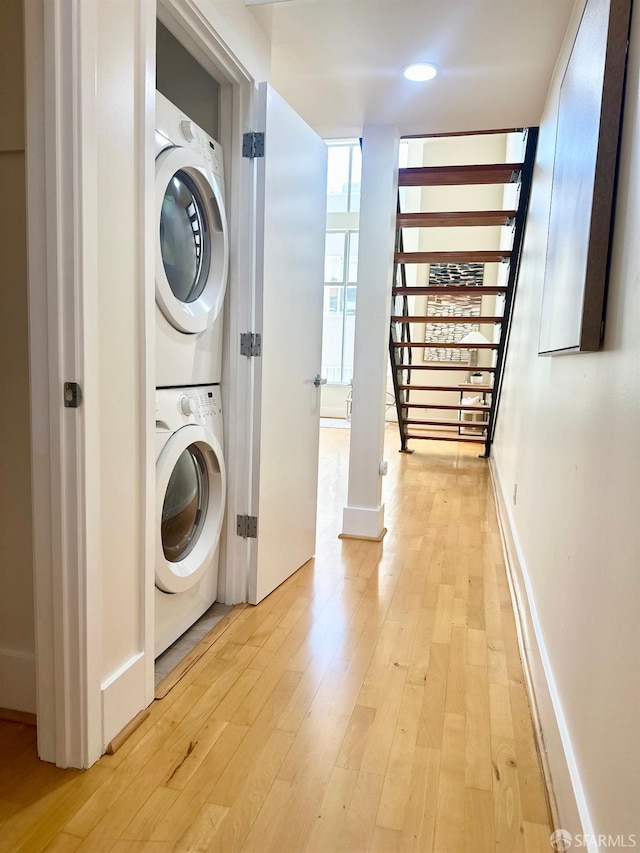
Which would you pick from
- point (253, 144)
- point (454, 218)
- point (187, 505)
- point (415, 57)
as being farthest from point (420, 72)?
point (187, 505)

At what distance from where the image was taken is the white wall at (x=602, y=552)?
Answer: 866 mm

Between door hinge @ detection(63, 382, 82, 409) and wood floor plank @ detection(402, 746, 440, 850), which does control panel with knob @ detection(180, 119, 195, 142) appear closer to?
door hinge @ detection(63, 382, 82, 409)

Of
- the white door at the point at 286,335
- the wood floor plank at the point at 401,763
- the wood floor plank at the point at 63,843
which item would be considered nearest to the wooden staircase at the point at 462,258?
the white door at the point at 286,335

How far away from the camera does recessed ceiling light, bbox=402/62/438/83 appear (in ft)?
7.54

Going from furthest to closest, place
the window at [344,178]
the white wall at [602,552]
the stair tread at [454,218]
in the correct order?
the window at [344,178], the stair tread at [454,218], the white wall at [602,552]

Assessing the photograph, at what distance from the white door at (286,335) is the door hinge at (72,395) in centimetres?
97

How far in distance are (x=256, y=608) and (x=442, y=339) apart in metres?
6.83

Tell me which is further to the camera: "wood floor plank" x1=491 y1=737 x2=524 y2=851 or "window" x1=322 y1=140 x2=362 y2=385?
"window" x1=322 y1=140 x2=362 y2=385

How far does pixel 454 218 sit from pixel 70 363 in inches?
129

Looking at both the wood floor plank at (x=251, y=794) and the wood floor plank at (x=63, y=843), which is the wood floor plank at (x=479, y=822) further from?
the wood floor plank at (x=63, y=843)

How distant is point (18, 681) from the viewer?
150 centimetres

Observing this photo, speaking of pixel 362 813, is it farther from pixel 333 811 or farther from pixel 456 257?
pixel 456 257

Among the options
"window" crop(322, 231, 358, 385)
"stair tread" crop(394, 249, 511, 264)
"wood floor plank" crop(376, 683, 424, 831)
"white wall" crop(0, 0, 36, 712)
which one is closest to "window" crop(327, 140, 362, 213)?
"window" crop(322, 231, 358, 385)

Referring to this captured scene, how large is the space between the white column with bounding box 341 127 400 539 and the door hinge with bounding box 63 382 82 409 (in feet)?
6.56
